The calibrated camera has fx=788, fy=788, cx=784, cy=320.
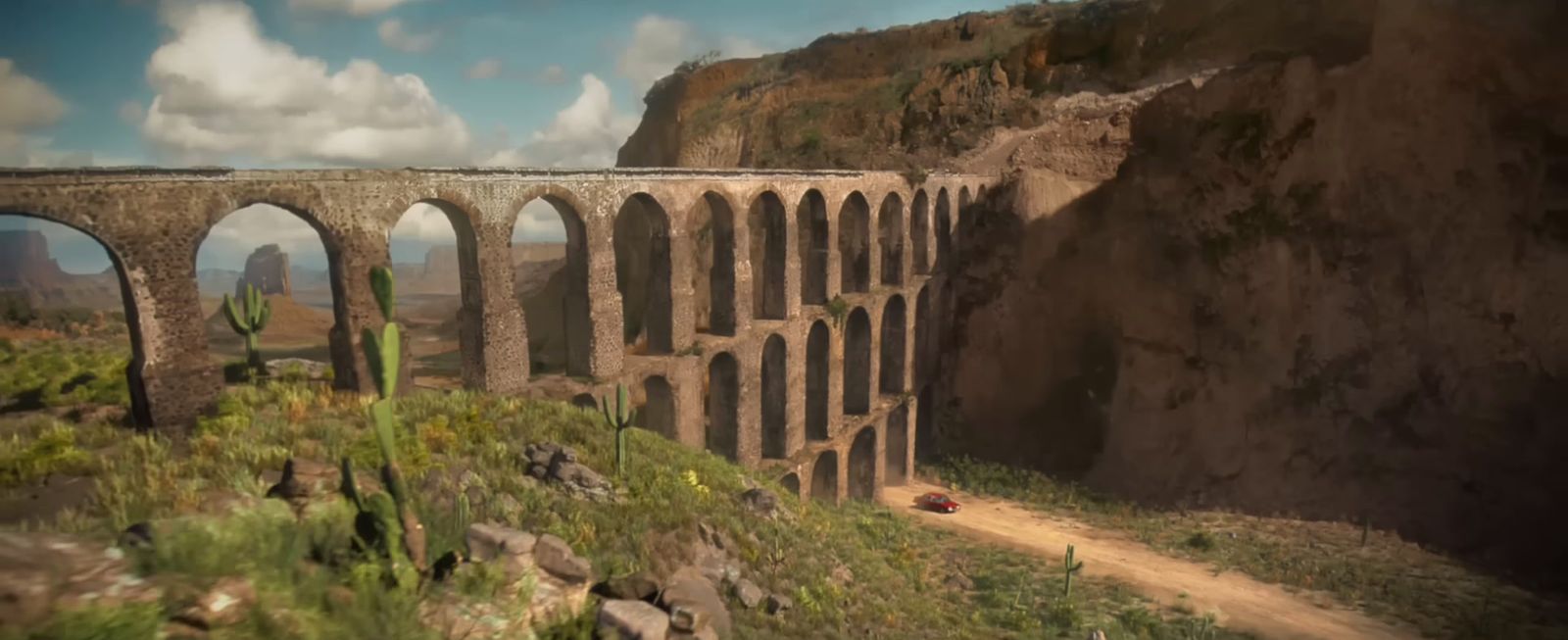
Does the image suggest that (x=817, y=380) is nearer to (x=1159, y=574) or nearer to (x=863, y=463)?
(x=863, y=463)

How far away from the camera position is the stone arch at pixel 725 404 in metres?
23.3

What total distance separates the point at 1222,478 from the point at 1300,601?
8525 millimetres

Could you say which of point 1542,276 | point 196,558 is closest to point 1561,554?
point 1542,276

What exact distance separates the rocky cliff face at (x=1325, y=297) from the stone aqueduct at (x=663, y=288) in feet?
17.9

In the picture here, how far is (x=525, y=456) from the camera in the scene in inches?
554

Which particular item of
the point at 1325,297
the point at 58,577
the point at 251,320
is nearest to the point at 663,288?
the point at 251,320

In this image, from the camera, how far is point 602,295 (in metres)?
19.3

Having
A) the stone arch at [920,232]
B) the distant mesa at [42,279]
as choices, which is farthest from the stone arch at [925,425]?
the distant mesa at [42,279]

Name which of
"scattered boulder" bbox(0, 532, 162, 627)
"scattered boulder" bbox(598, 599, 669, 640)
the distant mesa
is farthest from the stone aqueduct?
the distant mesa

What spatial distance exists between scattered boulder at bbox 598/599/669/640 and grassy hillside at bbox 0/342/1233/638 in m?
0.29

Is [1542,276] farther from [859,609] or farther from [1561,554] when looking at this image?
[859,609]

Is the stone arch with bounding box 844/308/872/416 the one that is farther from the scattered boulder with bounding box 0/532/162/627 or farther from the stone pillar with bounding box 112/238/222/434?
the scattered boulder with bounding box 0/532/162/627

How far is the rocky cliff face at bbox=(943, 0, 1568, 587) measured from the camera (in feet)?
83.9

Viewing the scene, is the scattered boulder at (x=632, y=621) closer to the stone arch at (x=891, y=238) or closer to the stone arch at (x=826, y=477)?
the stone arch at (x=826, y=477)
